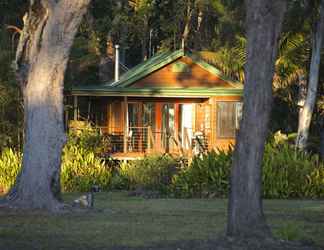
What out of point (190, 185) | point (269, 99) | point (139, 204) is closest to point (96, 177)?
point (190, 185)

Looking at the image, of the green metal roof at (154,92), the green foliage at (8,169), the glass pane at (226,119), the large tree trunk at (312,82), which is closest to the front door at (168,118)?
the glass pane at (226,119)

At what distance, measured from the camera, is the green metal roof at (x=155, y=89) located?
30.0 m

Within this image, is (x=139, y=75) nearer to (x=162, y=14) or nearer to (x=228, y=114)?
(x=228, y=114)

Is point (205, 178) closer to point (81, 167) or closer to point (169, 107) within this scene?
point (81, 167)

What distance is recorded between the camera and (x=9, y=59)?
29141 millimetres

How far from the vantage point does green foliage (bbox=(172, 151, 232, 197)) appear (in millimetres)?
22203

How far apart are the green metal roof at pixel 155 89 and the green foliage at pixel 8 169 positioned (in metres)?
4.84

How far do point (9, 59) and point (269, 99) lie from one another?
65.6 ft

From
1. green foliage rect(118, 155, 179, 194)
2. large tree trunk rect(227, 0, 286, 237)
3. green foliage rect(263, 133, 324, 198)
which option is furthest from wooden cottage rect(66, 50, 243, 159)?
large tree trunk rect(227, 0, 286, 237)

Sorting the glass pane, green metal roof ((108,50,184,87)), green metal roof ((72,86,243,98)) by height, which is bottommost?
the glass pane

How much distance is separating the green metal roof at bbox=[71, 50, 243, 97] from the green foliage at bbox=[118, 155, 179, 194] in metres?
5.77

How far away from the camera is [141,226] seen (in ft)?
44.6

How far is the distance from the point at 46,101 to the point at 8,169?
9307mm

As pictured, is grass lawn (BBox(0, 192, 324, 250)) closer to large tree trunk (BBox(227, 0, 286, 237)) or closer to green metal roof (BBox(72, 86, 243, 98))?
large tree trunk (BBox(227, 0, 286, 237))
